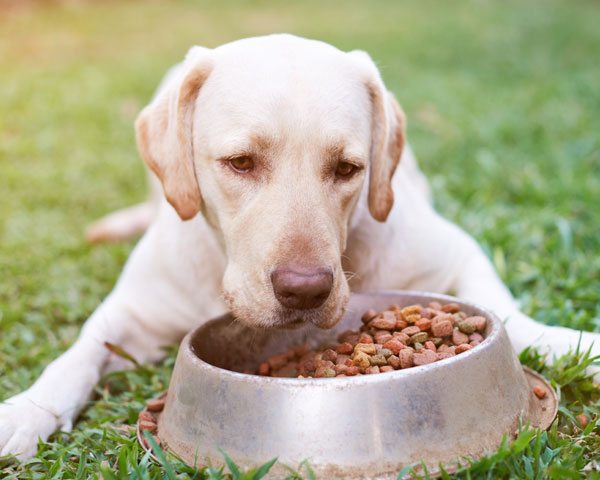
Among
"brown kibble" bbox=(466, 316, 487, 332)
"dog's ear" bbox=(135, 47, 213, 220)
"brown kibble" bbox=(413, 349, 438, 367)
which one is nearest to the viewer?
"brown kibble" bbox=(413, 349, 438, 367)

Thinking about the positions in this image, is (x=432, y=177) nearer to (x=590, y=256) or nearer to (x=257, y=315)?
(x=590, y=256)

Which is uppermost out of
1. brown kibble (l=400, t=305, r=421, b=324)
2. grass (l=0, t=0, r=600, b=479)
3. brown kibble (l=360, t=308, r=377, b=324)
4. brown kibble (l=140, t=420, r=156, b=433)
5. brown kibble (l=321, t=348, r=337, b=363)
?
brown kibble (l=400, t=305, r=421, b=324)

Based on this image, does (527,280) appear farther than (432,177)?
No

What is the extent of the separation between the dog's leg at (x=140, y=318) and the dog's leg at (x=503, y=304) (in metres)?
1.14

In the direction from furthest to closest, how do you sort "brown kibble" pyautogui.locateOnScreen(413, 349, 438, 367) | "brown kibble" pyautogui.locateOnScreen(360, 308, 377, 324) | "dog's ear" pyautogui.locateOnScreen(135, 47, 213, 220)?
1. "dog's ear" pyautogui.locateOnScreen(135, 47, 213, 220)
2. "brown kibble" pyautogui.locateOnScreen(360, 308, 377, 324)
3. "brown kibble" pyautogui.locateOnScreen(413, 349, 438, 367)

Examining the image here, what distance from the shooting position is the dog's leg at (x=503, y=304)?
260cm

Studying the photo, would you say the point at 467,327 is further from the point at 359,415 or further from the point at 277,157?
the point at 277,157

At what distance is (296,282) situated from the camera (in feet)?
7.13

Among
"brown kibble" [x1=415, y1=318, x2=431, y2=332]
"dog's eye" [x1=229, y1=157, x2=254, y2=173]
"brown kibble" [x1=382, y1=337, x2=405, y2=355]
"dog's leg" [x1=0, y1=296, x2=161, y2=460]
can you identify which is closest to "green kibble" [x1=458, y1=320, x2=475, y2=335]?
"brown kibble" [x1=415, y1=318, x2=431, y2=332]

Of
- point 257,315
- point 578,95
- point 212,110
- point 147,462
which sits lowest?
point 578,95

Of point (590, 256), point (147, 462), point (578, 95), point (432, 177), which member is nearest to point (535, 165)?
point (432, 177)

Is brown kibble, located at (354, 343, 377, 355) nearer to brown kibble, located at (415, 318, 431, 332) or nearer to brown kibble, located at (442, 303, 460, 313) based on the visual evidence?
brown kibble, located at (415, 318, 431, 332)

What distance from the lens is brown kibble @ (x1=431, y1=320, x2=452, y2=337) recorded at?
2346mm

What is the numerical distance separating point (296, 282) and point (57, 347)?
5.45 feet
